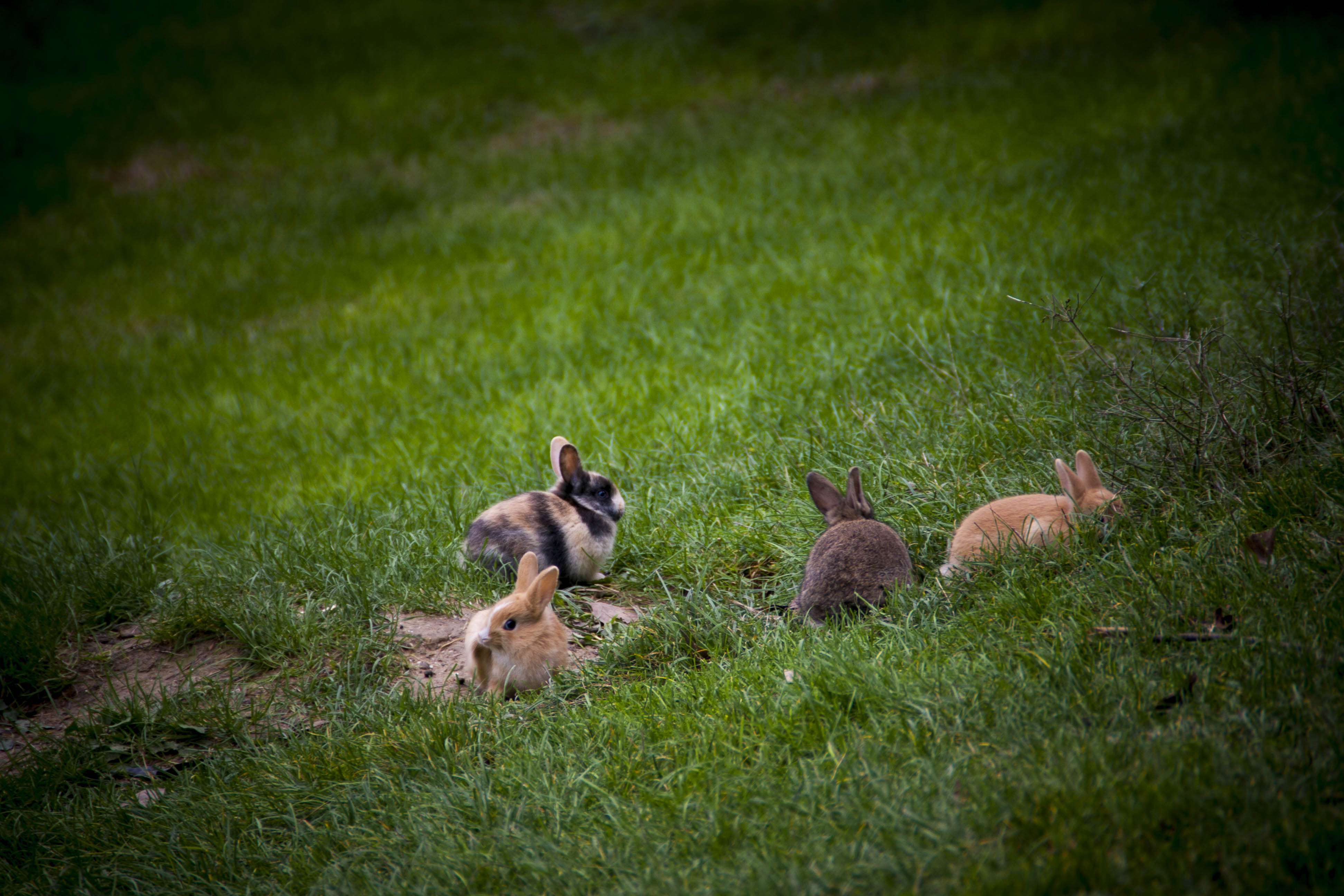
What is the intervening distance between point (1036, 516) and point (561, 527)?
7.67 feet

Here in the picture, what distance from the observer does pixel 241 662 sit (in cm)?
466

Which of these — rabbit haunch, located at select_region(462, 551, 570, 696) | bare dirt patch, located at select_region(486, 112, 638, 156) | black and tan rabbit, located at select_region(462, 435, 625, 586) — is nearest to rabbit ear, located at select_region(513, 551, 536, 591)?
rabbit haunch, located at select_region(462, 551, 570, 696)

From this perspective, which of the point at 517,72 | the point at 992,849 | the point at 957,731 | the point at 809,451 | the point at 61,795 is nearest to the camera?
the point at 992,849

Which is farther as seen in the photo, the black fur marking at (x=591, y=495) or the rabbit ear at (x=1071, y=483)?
the black fur marking at (x=591, y=495)

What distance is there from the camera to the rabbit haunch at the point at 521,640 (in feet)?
13.5

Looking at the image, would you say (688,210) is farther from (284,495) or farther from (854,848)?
(854,848)

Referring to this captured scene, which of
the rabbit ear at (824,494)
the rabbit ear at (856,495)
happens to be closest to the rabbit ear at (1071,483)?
the rabbit ear at (856,495)

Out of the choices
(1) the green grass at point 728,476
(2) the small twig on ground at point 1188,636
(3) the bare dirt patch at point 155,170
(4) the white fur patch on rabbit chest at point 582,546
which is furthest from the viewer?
(3) the bare dirt patch at point 155,170

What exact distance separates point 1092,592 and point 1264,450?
3.97 ft

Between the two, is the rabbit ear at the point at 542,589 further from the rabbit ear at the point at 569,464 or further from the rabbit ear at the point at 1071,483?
the rabbit ear at the point at 1071,483

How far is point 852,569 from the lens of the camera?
4133 millimetres

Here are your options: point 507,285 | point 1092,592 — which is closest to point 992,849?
point 1092,592

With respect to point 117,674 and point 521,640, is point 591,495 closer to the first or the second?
point 521,640

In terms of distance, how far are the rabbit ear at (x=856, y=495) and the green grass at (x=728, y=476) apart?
36cm
